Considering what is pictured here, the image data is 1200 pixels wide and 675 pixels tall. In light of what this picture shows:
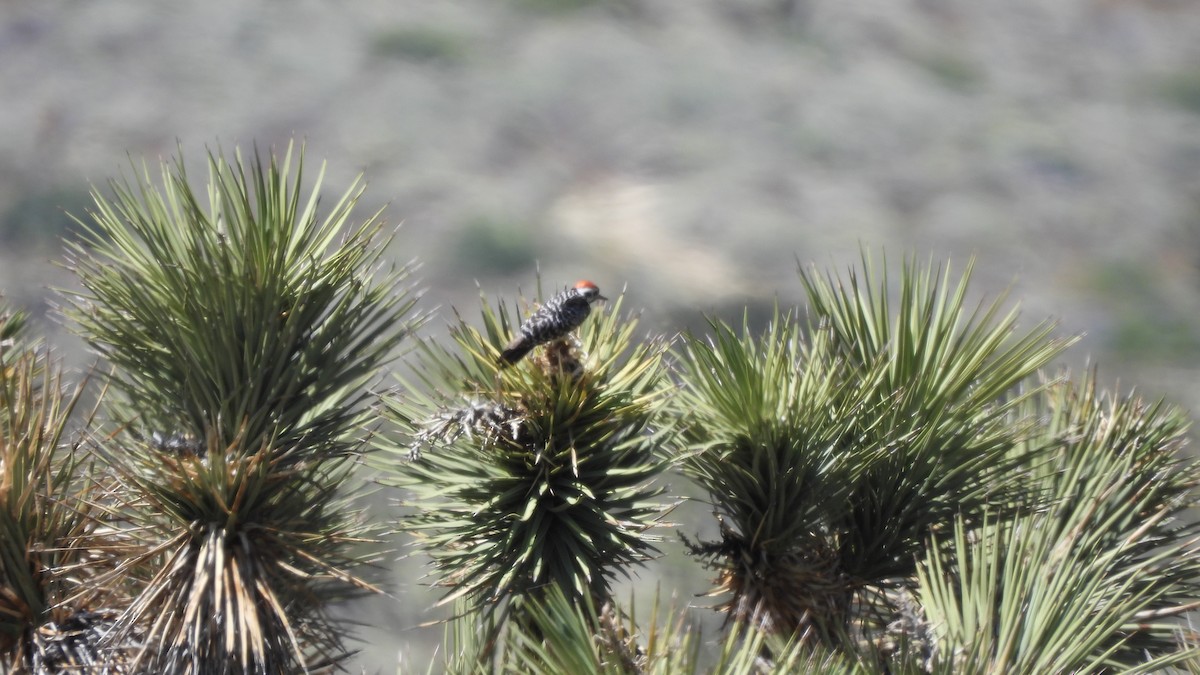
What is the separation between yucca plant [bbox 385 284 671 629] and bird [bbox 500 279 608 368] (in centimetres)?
6

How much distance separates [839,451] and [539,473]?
2.77ft

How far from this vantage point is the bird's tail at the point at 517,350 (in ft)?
7.42

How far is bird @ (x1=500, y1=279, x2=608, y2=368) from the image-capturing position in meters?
2.24

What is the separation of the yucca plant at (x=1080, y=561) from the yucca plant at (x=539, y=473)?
815mm

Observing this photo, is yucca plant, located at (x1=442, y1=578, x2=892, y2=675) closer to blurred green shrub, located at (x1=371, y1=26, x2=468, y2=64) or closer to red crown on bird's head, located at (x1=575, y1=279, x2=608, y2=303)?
red crown on bird's head, located at (x1=575, y1=279, x2=608, y2=303)

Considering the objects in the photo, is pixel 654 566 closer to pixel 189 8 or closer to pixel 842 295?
pixel 842 295

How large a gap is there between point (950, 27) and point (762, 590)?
7.18 meters

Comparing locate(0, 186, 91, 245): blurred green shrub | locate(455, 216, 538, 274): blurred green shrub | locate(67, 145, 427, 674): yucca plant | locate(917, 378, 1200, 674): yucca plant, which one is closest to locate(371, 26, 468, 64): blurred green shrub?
locate(455, 216, 538, 274): blurred green shrub

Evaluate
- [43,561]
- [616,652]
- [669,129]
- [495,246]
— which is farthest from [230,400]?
[669,129]

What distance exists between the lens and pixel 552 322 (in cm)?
224

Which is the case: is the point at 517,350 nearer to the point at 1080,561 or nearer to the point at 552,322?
the point at 552,322

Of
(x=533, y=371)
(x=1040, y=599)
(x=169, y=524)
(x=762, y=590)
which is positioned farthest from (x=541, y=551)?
(x=1040, y=599)

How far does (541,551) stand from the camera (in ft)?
7.47

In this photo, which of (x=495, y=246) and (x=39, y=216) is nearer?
(x=39, y=216)
